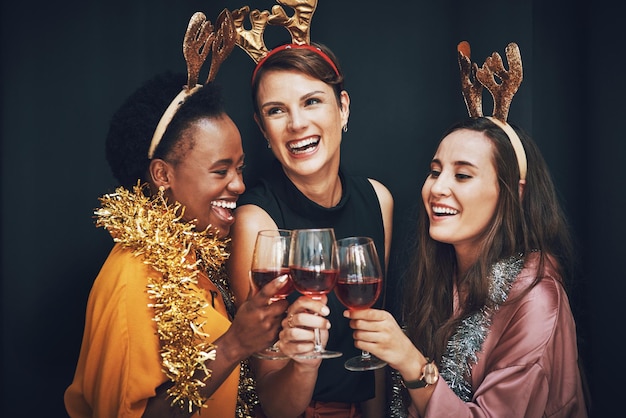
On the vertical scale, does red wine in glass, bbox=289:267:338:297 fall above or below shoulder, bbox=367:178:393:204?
below

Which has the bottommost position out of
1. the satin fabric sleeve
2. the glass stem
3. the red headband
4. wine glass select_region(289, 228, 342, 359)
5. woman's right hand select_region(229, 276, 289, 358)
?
the satin fabric sleeve

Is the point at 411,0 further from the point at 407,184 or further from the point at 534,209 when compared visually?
the point at 534,209

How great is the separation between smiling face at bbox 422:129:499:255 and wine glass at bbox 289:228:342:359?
1.71 feet

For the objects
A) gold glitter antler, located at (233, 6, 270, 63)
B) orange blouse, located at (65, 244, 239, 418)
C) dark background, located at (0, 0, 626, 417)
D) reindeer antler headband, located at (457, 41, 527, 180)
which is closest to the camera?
orange blouse, located at (65, 244, 239, 418)

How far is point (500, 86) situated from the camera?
2.22 meters

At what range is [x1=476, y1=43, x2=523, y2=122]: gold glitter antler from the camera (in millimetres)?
2184

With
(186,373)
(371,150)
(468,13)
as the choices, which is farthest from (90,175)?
(468,13)

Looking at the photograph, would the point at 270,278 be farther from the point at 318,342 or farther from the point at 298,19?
the point at 298,19

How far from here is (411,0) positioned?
2.75m

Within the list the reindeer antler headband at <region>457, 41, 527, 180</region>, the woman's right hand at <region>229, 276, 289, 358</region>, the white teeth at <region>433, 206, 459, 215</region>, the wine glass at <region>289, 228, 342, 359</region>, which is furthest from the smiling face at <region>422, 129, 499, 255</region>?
the woman's right hand at <region>229, 276, 289, 358</region>

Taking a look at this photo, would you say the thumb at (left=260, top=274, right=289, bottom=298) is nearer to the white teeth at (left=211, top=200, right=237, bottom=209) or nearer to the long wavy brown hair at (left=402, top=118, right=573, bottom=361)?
the white teeth at (left=211, top=200, right=237, bottom=209)

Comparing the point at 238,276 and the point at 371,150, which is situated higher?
the point at 371,150

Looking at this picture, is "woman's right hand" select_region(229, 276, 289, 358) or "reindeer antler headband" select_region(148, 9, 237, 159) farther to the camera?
"reindeer antler headband" select_region(148, 9, 237, 159)

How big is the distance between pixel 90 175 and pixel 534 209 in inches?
62.8
